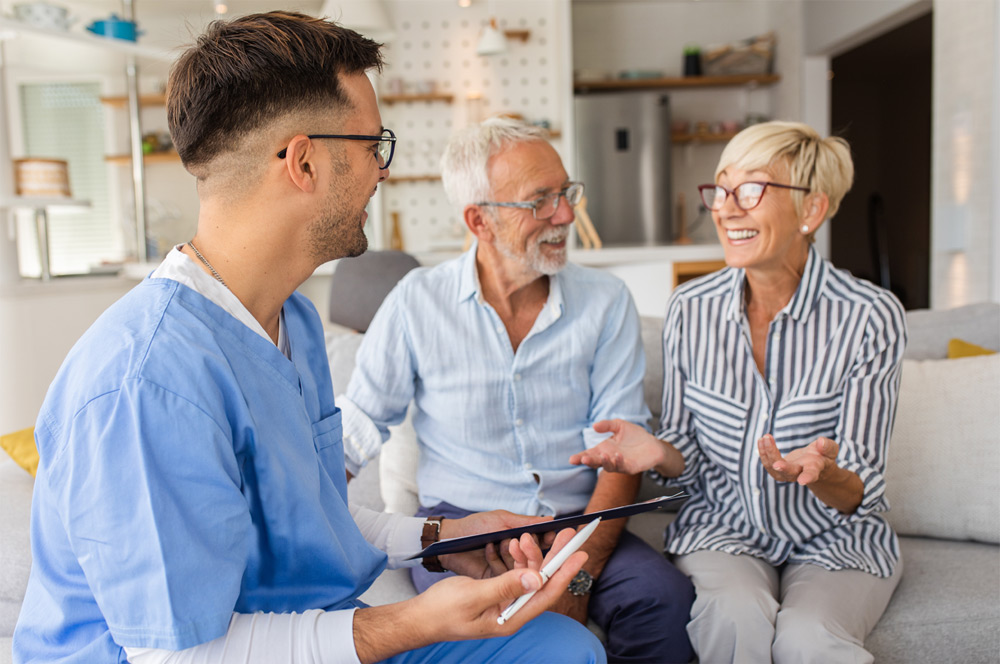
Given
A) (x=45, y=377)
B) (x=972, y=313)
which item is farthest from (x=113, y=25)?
(x=972, y=313)

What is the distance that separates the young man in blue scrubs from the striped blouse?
606 mm

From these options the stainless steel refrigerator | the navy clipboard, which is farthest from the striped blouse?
the stainless steel refrigerator

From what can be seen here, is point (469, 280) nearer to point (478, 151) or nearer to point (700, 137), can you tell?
point (478, 151)

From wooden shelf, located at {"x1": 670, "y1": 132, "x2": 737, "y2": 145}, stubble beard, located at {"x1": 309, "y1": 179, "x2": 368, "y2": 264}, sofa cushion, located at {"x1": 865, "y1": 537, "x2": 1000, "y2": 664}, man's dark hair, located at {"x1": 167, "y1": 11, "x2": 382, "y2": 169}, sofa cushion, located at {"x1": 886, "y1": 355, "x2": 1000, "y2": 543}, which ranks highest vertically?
wooden shelf, located at {"x1": 670, "y1": 132, "x2": 737, "y2": 145}

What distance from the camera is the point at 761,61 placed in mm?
6570

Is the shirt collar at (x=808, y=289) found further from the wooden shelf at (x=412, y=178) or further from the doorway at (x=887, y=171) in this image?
the doorway at (x=887, y=171)

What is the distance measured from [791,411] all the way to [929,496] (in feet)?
1.69

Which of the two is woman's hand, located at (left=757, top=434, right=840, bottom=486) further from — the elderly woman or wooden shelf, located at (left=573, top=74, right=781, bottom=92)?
wooden shelf, located at (left=573, top=74, right=781, bottom=92)

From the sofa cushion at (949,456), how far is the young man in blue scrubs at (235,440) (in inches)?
41.1

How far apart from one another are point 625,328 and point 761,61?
5573mm

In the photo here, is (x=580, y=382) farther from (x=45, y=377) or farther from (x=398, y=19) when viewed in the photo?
(x=398, y=19)

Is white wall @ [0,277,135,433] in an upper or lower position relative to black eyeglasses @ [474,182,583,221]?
lower

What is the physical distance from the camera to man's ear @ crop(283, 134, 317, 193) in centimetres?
96

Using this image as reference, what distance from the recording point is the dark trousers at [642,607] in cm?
146
